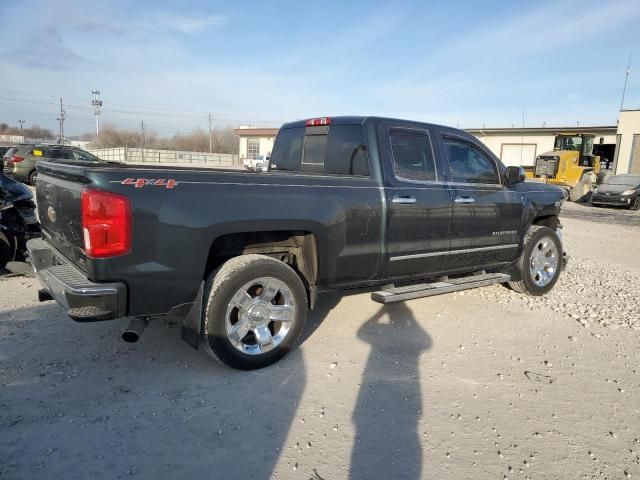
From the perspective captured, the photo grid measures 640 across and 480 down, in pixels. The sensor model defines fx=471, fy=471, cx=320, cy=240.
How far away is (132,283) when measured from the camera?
3.14 m

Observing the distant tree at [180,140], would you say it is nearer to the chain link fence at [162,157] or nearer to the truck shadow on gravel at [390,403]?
the chain link fence at [162,157]

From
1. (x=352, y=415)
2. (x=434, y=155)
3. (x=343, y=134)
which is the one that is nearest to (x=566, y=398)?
(x=352, y=415)

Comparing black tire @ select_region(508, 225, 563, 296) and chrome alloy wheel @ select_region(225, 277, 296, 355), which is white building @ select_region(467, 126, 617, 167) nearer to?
black tire @ select_region(508, 225, 563, 296)

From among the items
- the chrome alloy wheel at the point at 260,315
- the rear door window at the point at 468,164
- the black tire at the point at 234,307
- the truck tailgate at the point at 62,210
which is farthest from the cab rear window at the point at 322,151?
the truck tailgate at the point at 62,210

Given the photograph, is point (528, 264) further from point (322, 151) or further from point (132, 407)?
point (132, 407)

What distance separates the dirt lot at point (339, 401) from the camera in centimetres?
266

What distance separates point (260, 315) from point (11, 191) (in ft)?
14.4

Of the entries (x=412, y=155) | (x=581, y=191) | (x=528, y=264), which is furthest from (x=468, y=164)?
(x=581, y=191)

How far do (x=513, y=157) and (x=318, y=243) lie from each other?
40172 millimetres

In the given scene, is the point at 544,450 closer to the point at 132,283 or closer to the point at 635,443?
the point at 635,443

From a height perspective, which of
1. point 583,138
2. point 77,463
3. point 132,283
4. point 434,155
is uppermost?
point 583,138

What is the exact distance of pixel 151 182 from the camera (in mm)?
3113

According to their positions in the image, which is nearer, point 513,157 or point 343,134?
point 343,134

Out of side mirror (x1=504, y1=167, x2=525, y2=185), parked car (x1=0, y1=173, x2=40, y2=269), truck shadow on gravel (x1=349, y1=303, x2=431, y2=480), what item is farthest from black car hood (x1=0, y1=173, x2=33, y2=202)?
side mirror (x1=504, y1=167, x2=525, y2=185)
